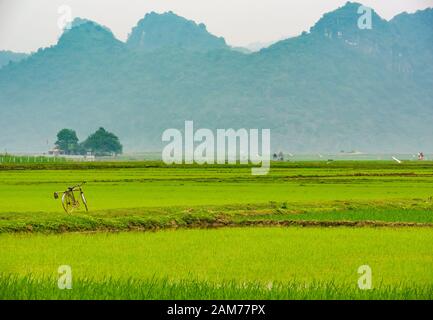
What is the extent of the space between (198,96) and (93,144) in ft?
47.5

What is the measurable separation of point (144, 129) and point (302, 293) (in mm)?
52676

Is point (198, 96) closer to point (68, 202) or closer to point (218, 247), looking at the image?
point (68, 202)

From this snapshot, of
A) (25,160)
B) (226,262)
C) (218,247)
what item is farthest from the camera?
(25,160)

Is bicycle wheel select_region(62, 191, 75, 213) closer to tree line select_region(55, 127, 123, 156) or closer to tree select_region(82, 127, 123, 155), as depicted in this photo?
tree line select_region(55, 127, 123, 156)

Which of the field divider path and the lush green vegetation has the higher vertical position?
the lush green vegetation

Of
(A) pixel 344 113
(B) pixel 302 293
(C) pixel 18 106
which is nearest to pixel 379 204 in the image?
(B) pixel 302 293

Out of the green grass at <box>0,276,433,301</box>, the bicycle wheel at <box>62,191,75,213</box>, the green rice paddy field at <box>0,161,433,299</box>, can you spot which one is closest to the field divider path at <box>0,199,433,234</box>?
the green rice paddy field at <box>0,161,433,299</box>

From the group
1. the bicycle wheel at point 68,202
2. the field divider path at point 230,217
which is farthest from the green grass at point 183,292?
the bicycle wheel at point 68,202

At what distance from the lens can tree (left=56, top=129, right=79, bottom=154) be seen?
204ft

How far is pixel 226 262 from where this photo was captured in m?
9.35

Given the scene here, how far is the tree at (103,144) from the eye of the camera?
6550cm

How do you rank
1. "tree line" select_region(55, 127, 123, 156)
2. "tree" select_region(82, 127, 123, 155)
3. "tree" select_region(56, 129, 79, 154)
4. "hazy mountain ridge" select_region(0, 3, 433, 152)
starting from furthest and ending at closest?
"tree" select_region(82, 127, 123, 155)
"tree line" select_region(55, 127, 123, 156)
"tree" select_region(56, 129, 79, 154)
"hazy mountain ridge" select_region(0, 3, 433, 152)

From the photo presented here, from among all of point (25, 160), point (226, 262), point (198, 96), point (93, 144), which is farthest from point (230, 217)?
point (93, 144)

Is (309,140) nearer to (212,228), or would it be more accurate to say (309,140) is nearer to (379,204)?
(379,204)
